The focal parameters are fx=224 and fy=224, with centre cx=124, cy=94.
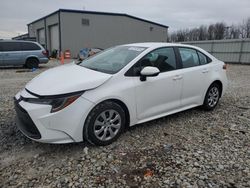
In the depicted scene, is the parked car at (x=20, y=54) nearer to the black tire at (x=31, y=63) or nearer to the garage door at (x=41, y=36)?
the black tire at (x=31, y=63)

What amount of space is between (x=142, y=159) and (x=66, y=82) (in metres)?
1.49

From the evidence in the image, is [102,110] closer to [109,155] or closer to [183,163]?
[109,155]

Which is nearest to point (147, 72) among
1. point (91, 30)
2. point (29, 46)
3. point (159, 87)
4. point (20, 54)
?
point (159, 87)

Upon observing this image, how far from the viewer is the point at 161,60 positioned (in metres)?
4.04

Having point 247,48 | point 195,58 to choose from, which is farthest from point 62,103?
point 247,48

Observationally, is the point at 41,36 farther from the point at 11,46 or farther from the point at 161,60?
the point at 161,60

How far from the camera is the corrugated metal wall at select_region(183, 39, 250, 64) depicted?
1798 centimetres

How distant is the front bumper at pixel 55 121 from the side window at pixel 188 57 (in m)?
2.22

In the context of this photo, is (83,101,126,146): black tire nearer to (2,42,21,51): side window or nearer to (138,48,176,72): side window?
(138,48,176,72): side window

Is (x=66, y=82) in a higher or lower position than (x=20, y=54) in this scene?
lower

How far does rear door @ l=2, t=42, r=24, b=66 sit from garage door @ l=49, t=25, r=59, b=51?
46.4 ft

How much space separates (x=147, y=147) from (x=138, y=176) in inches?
28.6

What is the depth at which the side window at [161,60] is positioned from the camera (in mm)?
3789

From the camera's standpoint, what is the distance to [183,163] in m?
2.98
